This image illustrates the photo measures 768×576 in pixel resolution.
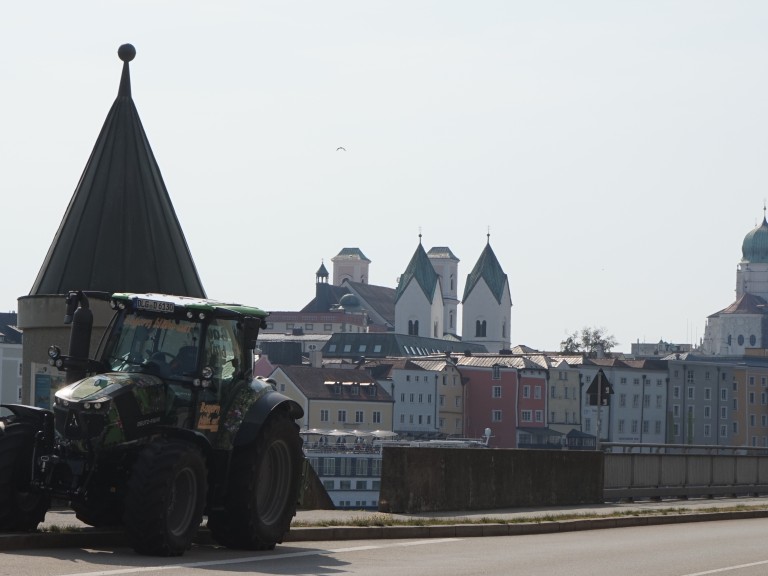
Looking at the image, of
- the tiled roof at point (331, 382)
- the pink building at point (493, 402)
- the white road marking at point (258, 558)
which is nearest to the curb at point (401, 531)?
the white road marking at point (258, 558)

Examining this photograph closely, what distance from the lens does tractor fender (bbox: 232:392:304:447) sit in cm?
A: 1597

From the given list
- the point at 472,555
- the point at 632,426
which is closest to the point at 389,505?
the point at 472,555

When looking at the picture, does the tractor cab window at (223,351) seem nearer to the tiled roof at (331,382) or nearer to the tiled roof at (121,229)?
the tiled roof at (121,229)

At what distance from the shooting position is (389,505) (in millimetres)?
22188

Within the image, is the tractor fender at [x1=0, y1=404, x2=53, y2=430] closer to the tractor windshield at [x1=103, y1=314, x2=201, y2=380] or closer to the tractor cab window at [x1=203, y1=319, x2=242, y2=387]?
the tractor windshield at [x1=103, y1=314, x2=201, y2=380]

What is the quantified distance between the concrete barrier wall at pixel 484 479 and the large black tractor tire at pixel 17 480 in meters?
7.48

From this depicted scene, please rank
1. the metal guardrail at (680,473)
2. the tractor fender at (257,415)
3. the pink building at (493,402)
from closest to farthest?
the tractor fender at (257,415), the metal guardrail at (680,473), the pink building at (493,402)

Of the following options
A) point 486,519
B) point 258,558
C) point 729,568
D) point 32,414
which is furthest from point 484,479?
point 32,414

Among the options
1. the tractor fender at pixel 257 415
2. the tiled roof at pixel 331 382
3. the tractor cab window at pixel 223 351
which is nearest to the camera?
the tractor fender at pixel 257 415

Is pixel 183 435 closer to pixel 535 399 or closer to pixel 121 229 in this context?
pixel 121 229

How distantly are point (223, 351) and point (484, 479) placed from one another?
370 inches

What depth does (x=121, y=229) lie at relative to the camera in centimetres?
2348

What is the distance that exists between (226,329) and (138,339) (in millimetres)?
905

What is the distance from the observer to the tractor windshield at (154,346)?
52.0 feet
